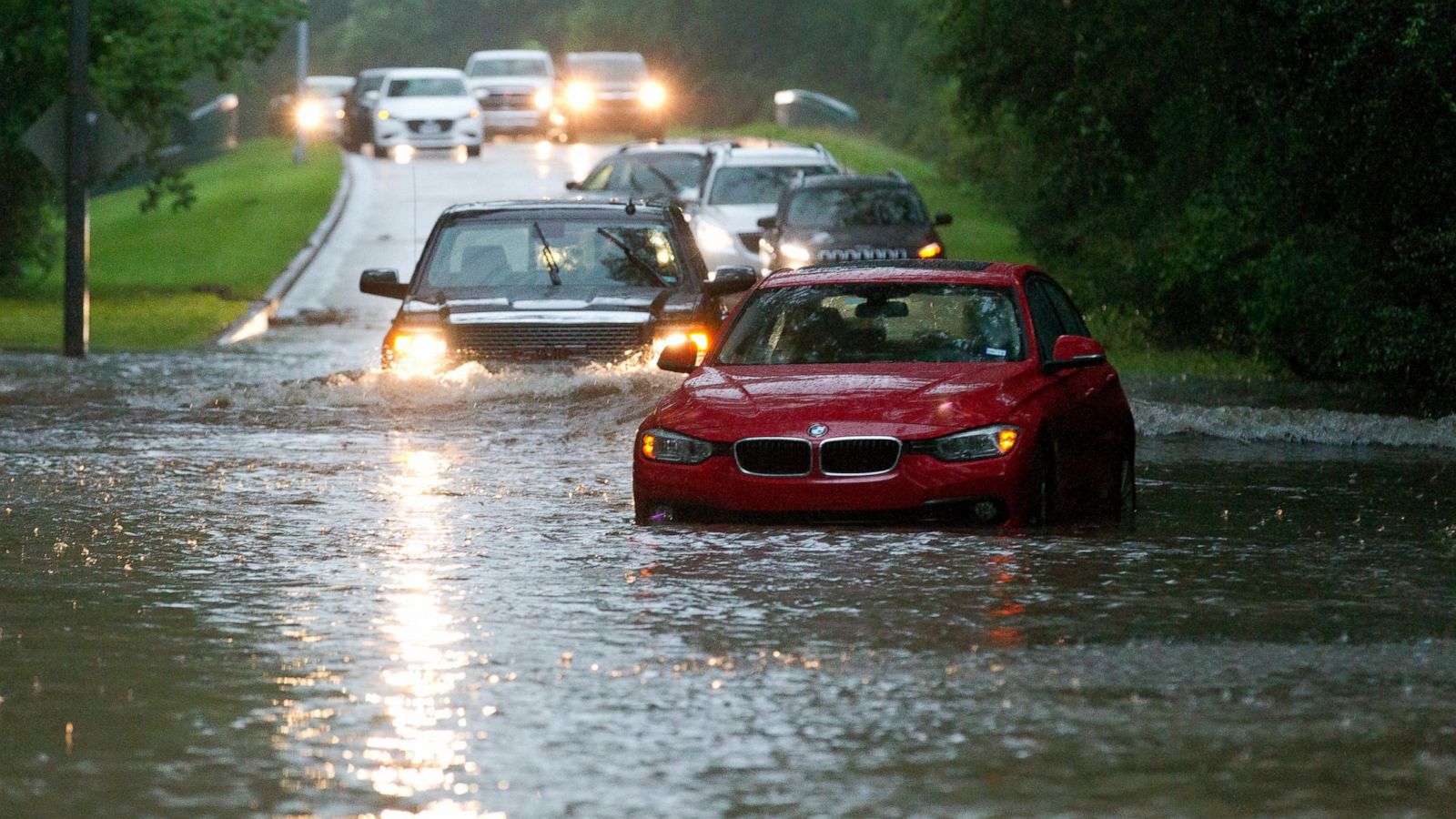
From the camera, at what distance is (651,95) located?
63.2 meters

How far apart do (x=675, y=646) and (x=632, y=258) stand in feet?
28.3

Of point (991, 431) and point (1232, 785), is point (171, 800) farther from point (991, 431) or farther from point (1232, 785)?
point (991, 431)

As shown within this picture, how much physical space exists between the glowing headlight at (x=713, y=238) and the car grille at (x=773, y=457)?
1957 cm

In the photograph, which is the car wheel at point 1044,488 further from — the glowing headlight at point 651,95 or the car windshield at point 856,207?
the glowing headlight at point 651,95

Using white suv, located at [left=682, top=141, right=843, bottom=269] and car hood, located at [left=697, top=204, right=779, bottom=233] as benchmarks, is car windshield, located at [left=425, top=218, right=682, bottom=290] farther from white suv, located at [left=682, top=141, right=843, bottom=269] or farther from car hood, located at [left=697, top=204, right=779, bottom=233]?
car hood, located at [left=697, top=204, right=779, bottom=233]

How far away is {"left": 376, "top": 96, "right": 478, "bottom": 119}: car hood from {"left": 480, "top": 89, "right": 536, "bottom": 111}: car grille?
761cm

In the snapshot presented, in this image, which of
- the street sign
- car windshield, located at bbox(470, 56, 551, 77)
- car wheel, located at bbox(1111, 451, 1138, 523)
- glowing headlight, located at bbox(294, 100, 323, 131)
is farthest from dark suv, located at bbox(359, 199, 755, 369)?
glowing headlight, located at bbox(294, 100, 323, 131)

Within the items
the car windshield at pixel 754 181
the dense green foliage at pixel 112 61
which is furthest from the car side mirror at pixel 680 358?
the dense green foliage at pixel 112 61

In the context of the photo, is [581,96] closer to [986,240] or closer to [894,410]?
[986,240]

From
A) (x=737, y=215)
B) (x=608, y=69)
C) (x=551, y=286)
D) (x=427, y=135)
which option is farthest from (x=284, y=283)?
(x=608, y=69)

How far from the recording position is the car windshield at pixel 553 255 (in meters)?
17.4

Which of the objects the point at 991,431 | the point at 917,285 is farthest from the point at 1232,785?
the point at 917,285

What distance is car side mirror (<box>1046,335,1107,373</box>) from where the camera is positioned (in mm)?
12031

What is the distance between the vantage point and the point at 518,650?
893cm
